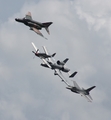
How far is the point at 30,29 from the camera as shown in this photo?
199 m

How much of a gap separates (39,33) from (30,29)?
17.6 feet

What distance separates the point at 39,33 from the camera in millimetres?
196250
